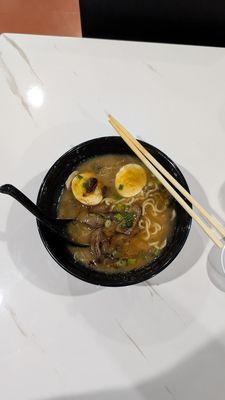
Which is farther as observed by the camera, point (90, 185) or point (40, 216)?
point (90, 185)

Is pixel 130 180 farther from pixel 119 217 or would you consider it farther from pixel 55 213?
pixel 55 213

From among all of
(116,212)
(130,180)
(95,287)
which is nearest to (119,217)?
(116,212)

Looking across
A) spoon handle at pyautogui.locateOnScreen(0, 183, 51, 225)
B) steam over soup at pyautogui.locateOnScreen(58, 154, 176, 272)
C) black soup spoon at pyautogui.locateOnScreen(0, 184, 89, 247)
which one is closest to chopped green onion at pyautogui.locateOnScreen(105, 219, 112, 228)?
steam over soup at pyautogui.locateOnScreen(58, 154, 176, 272)

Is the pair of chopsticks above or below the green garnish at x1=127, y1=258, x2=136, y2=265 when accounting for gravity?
above

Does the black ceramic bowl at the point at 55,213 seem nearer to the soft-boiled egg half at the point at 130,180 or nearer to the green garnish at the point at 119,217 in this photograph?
the soft-boiled egg half at the point at 130,180

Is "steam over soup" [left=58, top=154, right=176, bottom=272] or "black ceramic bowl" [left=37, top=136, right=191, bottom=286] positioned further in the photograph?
"steam over soup" [left=58, top=154, right=176, bottom=272]

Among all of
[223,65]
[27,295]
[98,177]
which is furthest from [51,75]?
[27,295]

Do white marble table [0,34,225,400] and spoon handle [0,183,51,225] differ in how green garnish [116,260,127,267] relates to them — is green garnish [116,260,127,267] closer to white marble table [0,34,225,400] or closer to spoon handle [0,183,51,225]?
white marble table [0,34,225,400]
